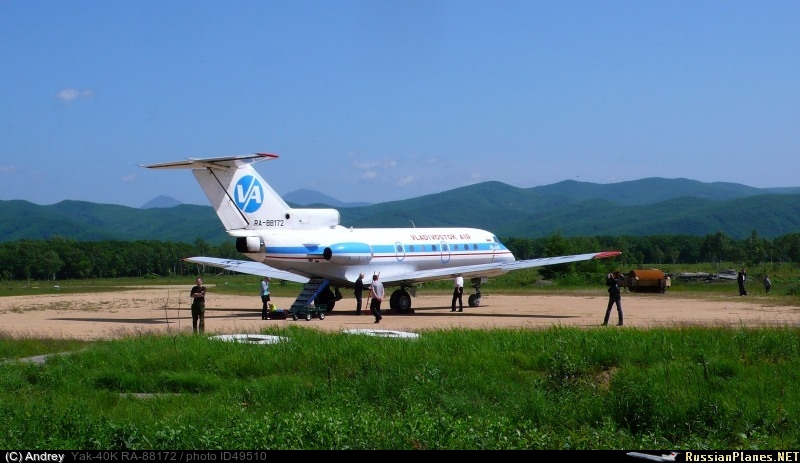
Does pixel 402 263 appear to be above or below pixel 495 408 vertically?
above

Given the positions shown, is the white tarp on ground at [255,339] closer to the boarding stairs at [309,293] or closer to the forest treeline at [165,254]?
the boarding stairs at [309,293]

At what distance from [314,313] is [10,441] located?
902 inches

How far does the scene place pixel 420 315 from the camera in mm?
36812

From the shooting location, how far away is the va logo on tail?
3325 cm

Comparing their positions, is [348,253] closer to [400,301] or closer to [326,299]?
[326,299]

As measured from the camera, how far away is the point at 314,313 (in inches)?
1351

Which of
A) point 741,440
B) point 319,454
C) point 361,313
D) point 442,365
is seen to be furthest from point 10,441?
point 361,313

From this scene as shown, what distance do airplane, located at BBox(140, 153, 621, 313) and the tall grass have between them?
12.6 m

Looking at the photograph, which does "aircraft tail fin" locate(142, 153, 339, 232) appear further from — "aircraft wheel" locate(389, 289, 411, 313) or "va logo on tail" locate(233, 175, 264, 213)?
"aircraft wheel" locate(389, 289, 411, 313)

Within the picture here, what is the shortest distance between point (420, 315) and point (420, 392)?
73.5 feet

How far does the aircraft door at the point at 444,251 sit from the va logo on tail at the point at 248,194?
413 inches

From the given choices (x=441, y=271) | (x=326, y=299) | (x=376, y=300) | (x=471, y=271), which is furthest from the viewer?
(x=471, y=271)

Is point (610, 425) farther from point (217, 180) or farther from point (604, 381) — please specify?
point (217, 180)

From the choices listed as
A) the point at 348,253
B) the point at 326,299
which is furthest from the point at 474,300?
the point at 348,253
